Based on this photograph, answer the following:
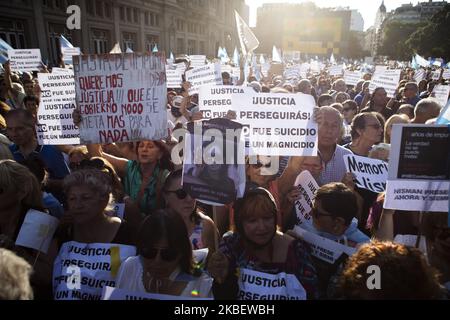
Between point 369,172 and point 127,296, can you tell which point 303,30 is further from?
point 127,296

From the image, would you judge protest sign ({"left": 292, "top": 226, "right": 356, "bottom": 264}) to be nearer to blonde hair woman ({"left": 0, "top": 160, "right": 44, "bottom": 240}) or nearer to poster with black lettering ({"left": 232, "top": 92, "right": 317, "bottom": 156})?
poster with black lettering ({"left": 232, "top": 92, "right": 317, "bottom": 156})

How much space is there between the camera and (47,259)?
7.36 feet

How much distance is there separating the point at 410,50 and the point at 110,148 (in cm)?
4898

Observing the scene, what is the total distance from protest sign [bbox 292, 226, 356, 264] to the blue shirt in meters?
2.65

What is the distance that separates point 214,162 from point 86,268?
1.07 metres

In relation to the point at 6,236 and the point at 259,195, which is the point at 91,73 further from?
the point at 259,195

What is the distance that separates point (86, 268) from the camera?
6.98ft

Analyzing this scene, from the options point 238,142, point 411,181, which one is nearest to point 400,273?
point 411,181

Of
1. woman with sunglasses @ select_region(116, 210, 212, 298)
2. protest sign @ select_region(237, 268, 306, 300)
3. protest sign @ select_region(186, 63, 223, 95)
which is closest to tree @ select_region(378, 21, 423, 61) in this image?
protest sign @ select_region(186, 63, 223, 95)

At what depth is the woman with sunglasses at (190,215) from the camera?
262 centimetres

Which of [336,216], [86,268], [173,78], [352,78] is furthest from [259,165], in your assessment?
[352,78]

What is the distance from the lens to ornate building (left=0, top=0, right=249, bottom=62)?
20.3 meters
